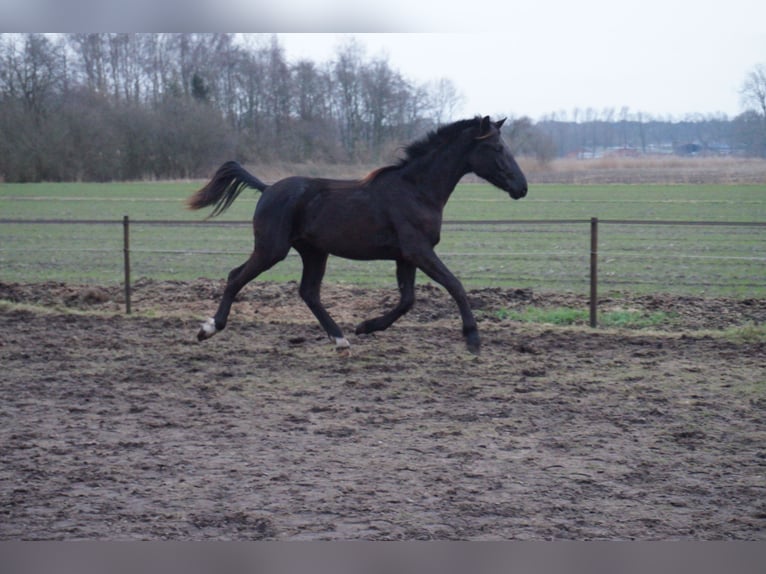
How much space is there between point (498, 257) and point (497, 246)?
1085mm

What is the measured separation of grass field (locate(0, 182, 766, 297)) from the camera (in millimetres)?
11836

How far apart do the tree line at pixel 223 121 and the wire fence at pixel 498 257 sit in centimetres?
489

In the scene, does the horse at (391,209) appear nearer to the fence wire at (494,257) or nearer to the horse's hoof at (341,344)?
the horse's hoof at (341,344)

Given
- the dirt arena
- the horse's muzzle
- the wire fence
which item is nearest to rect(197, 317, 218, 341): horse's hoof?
the dirt arena

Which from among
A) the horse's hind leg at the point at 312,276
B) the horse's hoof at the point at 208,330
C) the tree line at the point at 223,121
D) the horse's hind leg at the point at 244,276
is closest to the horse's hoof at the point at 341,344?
the horse's hind leg at the point at 312,276

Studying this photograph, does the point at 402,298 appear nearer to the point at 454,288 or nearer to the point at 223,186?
the point at 454,288

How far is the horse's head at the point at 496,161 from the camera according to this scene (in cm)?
708

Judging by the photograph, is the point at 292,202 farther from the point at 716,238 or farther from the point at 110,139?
the point at 110,139

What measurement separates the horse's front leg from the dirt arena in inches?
8.5

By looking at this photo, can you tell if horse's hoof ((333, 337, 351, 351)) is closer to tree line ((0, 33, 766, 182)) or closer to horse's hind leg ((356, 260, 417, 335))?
horse's hind leg ((356, 260, 417, 335))

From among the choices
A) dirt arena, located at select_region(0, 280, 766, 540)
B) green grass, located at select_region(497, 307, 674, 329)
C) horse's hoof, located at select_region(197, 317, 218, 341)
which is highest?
horse's hoof, located at select_region(197, 317, 218, 341)

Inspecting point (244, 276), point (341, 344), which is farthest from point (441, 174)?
point (244, 276)

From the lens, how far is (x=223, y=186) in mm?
7723

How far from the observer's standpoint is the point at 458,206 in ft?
87.8
